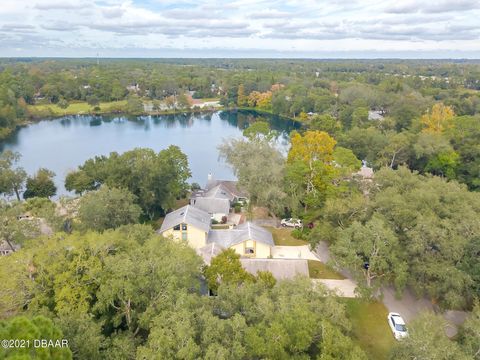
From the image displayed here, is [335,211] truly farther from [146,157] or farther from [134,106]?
[134,106]

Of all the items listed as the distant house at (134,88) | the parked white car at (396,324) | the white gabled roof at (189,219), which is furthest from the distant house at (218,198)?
the distant house at (134,88)

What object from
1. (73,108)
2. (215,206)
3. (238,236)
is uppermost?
(73,108)

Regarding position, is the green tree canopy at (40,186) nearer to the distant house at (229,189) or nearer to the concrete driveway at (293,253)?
the distant house at (229,189)

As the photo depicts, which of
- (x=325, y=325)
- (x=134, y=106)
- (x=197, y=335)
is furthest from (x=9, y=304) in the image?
(x=134, y=106)

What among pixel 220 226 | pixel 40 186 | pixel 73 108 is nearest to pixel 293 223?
pixel 220 226

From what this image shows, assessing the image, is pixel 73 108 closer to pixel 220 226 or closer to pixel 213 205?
pixel 213 205

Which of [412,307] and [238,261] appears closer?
[238,261]
